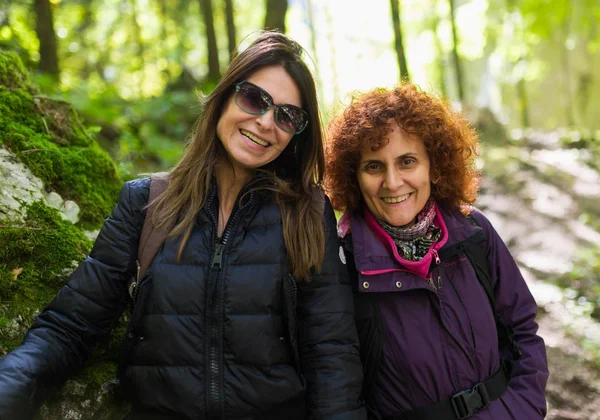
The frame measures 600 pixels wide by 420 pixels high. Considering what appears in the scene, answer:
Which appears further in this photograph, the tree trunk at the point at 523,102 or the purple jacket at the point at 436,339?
the tree trunk at the point at 523,102

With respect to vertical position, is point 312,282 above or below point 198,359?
above

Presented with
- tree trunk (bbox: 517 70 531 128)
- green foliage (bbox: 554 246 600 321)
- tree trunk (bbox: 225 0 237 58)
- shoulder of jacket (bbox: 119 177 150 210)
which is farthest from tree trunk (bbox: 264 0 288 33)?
tree trunk (bbox: 517 70 531 128)

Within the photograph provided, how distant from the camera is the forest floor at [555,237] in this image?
504cm

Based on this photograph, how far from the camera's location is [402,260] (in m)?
2.67

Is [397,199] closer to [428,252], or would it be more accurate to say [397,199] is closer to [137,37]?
[428,252]

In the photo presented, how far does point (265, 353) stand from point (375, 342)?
68 centimetres

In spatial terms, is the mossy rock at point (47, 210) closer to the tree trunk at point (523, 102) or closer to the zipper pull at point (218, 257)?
the zipper pull at point (218, 257)

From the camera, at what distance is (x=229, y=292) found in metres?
2.32

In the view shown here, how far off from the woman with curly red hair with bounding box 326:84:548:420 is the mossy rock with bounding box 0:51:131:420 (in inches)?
60.6

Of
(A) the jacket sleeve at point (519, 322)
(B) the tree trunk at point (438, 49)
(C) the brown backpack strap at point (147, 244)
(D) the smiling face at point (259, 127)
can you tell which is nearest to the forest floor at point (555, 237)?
(A) the jacket sleeve at point (519, 322)

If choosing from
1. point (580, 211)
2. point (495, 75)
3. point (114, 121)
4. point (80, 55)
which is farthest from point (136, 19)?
point (495, 75)

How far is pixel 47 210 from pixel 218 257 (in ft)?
4.59

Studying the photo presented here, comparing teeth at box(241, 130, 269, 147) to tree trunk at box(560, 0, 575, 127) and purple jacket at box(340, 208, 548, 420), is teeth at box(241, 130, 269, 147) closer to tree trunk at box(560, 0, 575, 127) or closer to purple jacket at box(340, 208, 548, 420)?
purple jacket at box(340, 208, 548, 420)

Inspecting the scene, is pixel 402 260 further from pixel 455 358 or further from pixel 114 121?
pixel 114 121
